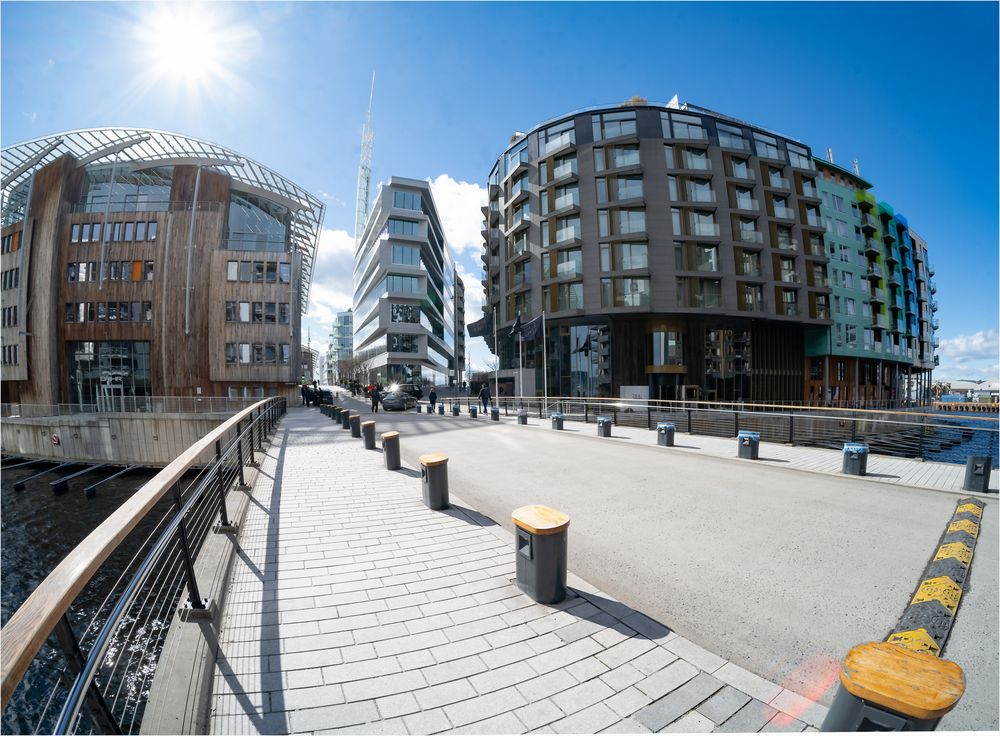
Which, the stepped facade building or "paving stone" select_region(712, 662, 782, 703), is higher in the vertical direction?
the stepped facade building

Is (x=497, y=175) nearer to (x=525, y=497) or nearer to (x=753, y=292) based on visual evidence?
(x=753, y=292)

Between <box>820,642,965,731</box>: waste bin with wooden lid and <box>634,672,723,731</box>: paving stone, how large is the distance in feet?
2.86

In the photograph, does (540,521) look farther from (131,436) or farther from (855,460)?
(131,436)

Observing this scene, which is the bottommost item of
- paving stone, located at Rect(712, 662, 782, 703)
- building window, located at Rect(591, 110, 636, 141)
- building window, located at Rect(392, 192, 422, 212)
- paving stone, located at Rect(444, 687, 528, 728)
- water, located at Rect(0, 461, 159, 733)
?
water, located at Rect(0, 461, 159, 733)

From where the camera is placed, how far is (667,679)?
2939mm

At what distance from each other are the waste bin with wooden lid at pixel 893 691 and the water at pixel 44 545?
30.6 feet

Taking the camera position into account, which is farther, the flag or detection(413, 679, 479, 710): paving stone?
the flag

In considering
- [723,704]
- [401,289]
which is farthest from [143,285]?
[723,704]

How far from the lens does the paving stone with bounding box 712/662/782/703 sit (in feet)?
9.25

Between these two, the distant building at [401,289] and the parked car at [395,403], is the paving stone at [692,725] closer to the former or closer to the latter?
the parked car at [395,403]

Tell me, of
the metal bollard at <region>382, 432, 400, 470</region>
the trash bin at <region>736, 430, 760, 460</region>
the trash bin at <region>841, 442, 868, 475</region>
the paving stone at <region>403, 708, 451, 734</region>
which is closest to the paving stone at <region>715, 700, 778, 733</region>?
the paving stone at <region>403, 708, 451, 734</region>

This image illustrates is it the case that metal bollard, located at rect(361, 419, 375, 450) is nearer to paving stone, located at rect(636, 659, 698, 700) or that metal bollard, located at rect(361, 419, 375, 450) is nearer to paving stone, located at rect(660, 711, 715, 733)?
paving stone, located at rect(636, 659, 698, 700)

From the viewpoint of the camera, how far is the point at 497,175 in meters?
41.5

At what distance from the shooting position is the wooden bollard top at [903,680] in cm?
184
